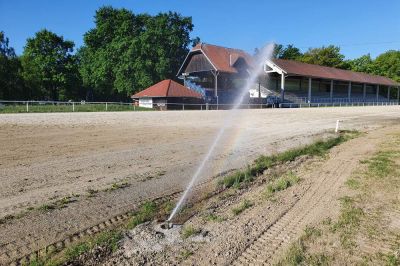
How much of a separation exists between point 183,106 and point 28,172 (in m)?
36.1

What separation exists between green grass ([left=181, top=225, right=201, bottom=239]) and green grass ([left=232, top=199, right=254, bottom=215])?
89cm

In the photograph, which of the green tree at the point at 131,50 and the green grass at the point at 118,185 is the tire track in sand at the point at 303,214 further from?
the green tree at the point at 131,50

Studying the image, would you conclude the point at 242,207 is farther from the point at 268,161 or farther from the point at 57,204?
the point at 268,161

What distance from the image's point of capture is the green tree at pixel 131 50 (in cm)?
5625

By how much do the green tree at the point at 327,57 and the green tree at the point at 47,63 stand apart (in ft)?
160

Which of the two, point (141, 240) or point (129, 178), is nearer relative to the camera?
point (141, 240)

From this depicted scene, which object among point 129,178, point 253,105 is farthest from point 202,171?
point 253,105

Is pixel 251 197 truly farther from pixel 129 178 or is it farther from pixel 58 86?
pixel 58 86

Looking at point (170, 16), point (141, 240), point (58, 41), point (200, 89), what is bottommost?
point (141, 240)

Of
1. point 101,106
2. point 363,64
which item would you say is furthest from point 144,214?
point 363,64

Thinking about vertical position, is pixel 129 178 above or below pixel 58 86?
below

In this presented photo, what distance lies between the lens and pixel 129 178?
7.57 meters

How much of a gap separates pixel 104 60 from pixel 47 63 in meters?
9.62

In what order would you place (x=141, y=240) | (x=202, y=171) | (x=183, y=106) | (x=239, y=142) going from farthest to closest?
(x=183, y=106)
(x=239, y=142)
(x=202, y=171)
(x=141, y=240)
